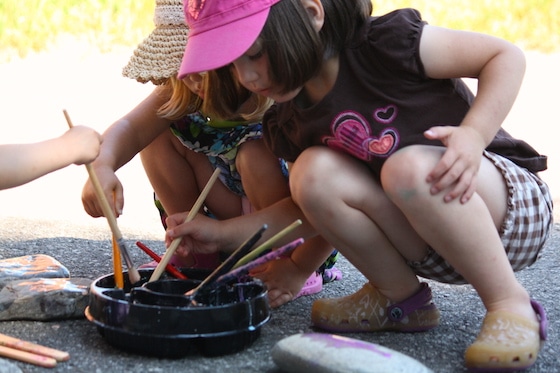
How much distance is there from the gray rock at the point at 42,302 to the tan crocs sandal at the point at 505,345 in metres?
0.71

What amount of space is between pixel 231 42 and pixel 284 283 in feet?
1.94

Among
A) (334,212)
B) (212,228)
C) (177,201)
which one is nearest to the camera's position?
(334,212)

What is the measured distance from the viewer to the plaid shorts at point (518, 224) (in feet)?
4.86

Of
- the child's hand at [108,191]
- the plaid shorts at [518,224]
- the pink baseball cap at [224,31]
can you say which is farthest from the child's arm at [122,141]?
the plaid shorts at [518,224]

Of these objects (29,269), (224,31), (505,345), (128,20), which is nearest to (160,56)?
(224,31)

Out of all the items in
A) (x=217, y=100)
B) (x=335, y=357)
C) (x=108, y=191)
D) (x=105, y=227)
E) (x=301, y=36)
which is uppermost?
(x=301, y=36)

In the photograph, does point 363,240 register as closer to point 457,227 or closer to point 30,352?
point 457,227

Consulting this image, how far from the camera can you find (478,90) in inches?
56.4

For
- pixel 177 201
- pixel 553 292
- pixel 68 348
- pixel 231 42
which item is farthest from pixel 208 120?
pixel 553 292

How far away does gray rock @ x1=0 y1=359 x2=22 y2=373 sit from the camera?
1.22 m

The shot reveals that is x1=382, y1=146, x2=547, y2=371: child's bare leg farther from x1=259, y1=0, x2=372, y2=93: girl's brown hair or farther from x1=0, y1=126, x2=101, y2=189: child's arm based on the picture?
x1=0, y1=126, x2=101, y2=189: child's arm

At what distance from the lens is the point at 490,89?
4.61 feet

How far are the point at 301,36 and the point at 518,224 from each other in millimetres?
504

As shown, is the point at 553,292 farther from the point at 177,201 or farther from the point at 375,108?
the point at 177,201
